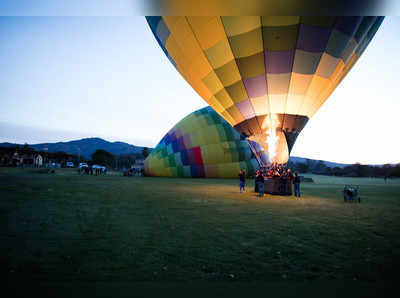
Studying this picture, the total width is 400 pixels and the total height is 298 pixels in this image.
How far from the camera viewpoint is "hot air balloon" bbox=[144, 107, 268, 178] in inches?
814

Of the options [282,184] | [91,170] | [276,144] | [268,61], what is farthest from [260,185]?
[91,170]

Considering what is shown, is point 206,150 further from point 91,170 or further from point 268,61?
point 91,170

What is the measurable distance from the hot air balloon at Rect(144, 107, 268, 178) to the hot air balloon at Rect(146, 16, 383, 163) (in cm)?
1029

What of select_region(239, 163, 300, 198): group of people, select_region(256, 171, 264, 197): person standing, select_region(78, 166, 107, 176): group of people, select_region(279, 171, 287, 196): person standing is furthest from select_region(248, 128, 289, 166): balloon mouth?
select_region(78, 166, 107, 176): group of people

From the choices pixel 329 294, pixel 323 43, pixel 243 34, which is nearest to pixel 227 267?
pixel 329 294

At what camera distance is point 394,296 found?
1.83 metres

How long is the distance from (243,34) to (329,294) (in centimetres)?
761

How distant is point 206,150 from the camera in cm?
2061

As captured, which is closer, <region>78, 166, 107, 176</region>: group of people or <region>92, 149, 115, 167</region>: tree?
<region>78, 166, 107, 176</region>: group of people

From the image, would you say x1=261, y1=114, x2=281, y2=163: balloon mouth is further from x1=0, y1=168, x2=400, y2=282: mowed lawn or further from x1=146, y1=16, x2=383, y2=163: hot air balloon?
x1=0, y1=168, x2=400, y2=282: mowed lawn

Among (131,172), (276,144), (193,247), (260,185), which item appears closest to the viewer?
A: (193,247)

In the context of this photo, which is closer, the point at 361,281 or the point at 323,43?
the point at 361,281

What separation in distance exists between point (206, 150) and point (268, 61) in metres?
13.1

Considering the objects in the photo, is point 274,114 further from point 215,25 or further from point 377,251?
point 377,251
